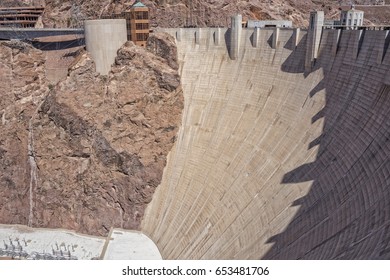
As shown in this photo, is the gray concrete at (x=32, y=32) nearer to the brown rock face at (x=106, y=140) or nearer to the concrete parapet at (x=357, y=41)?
the brown rock face at (x=106, y=140)

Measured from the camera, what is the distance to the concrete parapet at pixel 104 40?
49.0m

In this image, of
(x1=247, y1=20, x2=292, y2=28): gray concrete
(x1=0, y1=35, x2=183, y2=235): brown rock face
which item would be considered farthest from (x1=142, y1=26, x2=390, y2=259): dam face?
(x1=247, y1=20, x2=292, y2=28): gray concrete

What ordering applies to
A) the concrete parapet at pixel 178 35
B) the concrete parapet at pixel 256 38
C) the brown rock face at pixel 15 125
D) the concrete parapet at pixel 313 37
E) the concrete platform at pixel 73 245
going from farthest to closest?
1. the concrete parapet at pixel 178 35
2. the brown rock face at pixel 15 125
3. the concrete parapet at pixel 256 38
4. the concrete platform at pixel 73 245
5. the concrete parapet at pixel 313 37

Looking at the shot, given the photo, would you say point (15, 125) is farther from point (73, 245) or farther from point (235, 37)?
point (235, 37)

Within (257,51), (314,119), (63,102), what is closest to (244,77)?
(257,51)

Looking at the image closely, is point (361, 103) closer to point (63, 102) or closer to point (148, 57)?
point (148, 57)

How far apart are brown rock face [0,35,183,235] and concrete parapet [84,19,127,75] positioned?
1.23 metres

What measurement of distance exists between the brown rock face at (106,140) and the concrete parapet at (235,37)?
29.2 ft

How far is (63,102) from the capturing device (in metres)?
47.5

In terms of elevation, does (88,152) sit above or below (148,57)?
below

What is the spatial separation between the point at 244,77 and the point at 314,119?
1313 cm

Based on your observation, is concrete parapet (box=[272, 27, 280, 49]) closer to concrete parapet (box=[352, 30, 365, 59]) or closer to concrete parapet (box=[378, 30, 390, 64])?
concrete parapet (box=[352, 30, 365, 59])

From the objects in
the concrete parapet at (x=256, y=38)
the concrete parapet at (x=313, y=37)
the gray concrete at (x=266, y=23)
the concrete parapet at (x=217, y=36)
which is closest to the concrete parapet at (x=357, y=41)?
the concrete parapet at (x=313, y=37)

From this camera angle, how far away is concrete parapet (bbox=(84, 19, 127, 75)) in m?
49.0
